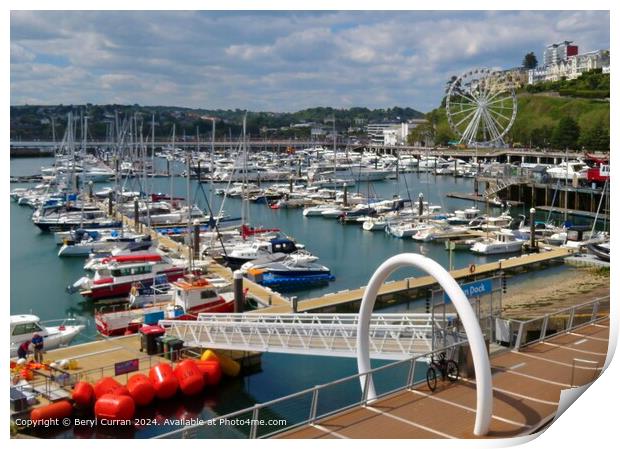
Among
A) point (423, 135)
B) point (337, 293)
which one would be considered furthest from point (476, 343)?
point (423, 135)

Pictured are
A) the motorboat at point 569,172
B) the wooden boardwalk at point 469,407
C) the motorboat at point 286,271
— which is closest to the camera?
the wooden boardwalk at point 469,407

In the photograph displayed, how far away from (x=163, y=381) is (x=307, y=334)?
315 cm

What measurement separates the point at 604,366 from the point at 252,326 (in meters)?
7.77

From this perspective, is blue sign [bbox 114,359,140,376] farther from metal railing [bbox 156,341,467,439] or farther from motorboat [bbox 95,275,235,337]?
motorboat [bbox 95,275,235,337]

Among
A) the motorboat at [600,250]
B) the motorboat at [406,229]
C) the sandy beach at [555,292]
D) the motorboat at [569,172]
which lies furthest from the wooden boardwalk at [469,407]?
the motorboat at [569,172]

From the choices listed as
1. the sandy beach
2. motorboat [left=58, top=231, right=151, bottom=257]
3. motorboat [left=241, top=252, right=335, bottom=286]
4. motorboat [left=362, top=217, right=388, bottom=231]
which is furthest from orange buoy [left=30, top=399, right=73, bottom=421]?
→ motorboat [left=362, top=217, right=388, bottom=231]

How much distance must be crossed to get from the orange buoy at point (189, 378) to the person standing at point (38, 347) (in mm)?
3355

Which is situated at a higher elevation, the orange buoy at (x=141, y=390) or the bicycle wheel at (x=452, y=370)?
the bicycle wheel at (x=452, y=370)

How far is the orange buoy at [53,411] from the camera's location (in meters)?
12.9

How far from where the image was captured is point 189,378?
14.8 metres

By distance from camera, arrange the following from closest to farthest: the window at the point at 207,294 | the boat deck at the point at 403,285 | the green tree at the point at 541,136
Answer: the window at the point at 207,294 < the boat deck at the point at 403,285 < the green tree at the point at 541,136

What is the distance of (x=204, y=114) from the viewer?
501 ft

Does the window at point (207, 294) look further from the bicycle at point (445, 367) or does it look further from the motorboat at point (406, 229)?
the motorboat at point (406, 229)

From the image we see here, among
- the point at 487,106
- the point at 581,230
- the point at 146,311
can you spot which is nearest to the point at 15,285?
the point at 146,311
